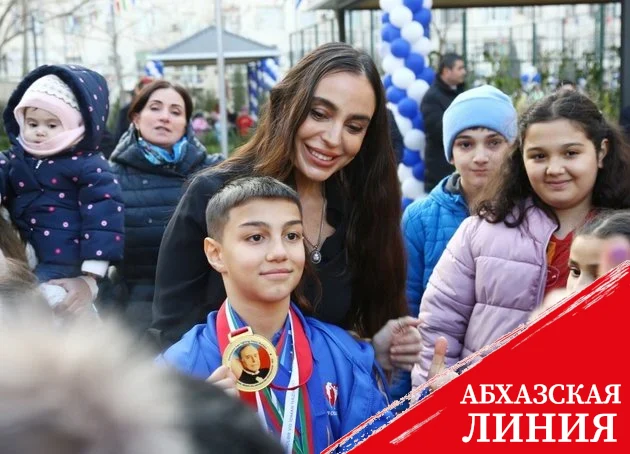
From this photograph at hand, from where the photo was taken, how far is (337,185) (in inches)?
93.4

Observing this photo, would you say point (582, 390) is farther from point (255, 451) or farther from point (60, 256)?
point (60, 256)

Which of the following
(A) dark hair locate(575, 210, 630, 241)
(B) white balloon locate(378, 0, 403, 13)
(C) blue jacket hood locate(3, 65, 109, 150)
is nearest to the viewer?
(A) dark hair locate(575, 210, 630, 241)

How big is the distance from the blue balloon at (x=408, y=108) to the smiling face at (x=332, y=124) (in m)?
5.39

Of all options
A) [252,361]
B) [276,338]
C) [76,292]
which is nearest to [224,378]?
[252,361]

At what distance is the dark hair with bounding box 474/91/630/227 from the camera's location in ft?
7.88

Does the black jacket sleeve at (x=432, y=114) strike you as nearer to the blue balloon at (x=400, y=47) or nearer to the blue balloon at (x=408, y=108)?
the blue balloon at (x=408, y=108)

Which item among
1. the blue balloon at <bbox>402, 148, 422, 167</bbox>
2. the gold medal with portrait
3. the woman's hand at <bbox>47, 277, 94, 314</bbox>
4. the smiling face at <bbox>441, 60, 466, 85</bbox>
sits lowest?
the woman's hand at <bbox>47, 277, 94, 314</bbox>

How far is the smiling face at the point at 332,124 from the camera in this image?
7.19 ft

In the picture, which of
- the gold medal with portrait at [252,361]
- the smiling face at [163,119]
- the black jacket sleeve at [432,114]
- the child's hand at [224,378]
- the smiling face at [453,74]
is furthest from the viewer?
the smiling face at [453,74]

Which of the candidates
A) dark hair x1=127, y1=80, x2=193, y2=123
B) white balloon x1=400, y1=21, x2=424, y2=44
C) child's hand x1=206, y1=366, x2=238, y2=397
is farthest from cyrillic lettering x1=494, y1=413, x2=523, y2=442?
white balloon x1=400, y1=21, x2=424, y2=44

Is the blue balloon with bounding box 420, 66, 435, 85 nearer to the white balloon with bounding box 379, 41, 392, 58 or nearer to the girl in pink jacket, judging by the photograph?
the white balloon with bounding box 379, 41, 392, 58

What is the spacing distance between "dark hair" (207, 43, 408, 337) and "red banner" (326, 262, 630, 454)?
1.22 meters

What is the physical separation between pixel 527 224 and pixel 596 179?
0.24 metres

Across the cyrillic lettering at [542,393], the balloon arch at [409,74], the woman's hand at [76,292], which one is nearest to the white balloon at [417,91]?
the balloon arch at [409,74]
